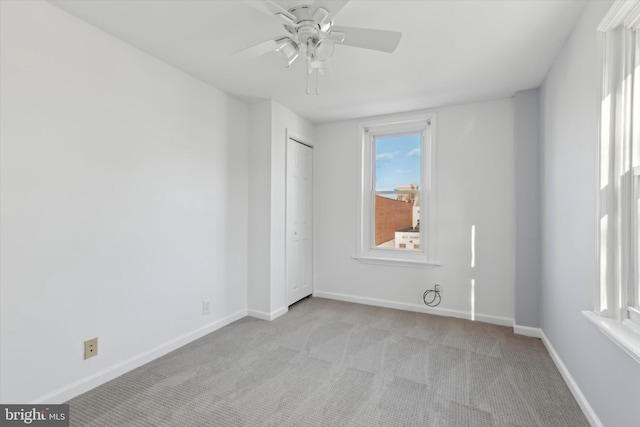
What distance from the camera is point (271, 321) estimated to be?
10.7 feet

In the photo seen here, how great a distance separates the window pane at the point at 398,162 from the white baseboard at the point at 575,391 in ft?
6.86

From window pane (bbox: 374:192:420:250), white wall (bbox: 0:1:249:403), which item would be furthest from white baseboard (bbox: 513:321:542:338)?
white wall (bbox: 0:1:249:403)

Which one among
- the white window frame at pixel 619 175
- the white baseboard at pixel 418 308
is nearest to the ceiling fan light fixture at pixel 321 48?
the white window frame at pixel 619 175

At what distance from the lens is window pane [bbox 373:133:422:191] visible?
148 inches

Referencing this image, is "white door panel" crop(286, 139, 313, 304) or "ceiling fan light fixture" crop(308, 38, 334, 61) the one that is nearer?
"ceiling fan light fixture" crop(308, 38, 334, 61)

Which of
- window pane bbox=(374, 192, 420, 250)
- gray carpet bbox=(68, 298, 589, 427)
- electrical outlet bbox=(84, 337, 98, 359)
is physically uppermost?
window pane bbox=(374, 192, 420, 250)

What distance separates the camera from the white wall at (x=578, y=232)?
1.51 meters

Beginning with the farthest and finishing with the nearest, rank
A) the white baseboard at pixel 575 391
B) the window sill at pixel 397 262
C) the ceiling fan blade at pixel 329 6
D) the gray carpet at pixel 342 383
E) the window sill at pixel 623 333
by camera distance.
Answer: the window sill at pixel 397 262
the gray carpet at pixel 342 383
the white baseboard at pixel 575 391
the ceiling fan blade at pixel 329 6
the window sill at pixel 623 333

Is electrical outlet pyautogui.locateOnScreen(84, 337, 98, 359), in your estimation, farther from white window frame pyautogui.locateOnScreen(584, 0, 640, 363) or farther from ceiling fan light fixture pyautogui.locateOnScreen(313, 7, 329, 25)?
white window frame pyautogui.locateOnScreen(584, 0, 640, 363)

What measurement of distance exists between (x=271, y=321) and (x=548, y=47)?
3.44 m

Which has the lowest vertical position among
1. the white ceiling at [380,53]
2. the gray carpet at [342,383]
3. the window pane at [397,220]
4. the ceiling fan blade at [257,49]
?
the gray carpet at [342,383]

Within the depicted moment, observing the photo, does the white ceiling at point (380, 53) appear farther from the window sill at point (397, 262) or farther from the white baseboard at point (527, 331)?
the white baseboard at point (527, 331)

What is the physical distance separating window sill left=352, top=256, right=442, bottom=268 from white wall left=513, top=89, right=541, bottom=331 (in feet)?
2.76

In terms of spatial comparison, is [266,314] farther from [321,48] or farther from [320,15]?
[320,15]
